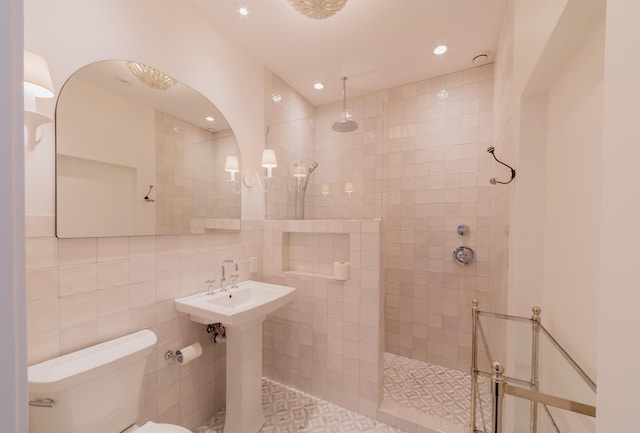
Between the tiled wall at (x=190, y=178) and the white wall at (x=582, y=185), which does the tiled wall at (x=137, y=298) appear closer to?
the tiled wall at (x=190, y=178)

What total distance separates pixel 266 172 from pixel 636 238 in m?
2.21

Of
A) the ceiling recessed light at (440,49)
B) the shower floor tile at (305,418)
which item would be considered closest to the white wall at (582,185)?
the ceiling recessed light at (440,49)

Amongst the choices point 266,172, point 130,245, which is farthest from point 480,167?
point 130,245

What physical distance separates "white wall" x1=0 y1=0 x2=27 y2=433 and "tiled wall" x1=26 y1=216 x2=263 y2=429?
1.03m

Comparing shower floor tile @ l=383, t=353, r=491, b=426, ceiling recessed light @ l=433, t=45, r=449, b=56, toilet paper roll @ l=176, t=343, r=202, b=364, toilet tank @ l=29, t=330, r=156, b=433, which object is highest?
ceiling recessed light @ l=433, t=45, r=449, b=56

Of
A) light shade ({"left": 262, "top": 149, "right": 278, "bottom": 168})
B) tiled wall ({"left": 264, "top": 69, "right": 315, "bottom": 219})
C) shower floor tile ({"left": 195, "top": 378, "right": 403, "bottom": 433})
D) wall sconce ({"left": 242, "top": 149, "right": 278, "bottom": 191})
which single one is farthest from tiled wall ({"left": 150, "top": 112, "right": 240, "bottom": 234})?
shower floor tile ({"left": 195, "top": 378, "right": 403, "bottom": 433})

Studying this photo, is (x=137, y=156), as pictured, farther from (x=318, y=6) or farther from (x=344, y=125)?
(x=344, y=125)

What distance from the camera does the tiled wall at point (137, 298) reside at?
1.03m

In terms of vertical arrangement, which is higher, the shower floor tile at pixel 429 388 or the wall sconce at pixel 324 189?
the wall sconce at pixel 324 189

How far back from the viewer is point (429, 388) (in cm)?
209

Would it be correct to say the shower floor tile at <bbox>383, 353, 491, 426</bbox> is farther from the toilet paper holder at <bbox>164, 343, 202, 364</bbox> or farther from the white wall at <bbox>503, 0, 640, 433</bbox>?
the toilet paper holder at <bbox>164, 343, 202, 364</bbox>

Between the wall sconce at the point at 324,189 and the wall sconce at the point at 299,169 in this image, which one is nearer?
the wall sconce at the point at 324,189

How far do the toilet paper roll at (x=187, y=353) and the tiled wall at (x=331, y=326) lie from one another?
75 centimetres

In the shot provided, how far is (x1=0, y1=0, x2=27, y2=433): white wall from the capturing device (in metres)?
0.29
